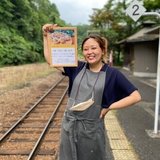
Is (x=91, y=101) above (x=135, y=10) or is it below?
below

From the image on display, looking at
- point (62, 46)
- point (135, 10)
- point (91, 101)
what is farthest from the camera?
point (135, 10)

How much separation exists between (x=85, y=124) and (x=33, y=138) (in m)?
5.22

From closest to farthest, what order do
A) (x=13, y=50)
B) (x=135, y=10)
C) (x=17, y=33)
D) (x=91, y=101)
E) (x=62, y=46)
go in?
1. (x=91, y=101)
2. (x=62, y=46)
3. (x=135, y=10)
4. (x=13, y=50)
5. (x=17, y=33)

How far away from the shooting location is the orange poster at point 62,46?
3.59 m

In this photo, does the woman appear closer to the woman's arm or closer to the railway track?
the woman's arm

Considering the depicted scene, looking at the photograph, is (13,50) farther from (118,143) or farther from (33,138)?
(118,143)

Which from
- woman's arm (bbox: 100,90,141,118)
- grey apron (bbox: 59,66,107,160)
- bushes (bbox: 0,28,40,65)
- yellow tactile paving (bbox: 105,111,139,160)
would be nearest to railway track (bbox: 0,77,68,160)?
yellow tactile paving (bbox: 105,111,139,160)

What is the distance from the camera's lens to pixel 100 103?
3.37 meters

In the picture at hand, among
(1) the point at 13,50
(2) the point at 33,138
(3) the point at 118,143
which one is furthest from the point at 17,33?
(3) the point at 118,143

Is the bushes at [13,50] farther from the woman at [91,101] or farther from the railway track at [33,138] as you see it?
Result: the woman at [91,101]

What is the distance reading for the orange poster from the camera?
3.59m

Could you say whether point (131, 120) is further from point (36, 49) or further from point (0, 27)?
point (36, 49)

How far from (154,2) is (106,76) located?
87.2ft

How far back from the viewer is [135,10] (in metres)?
A: 8.38
